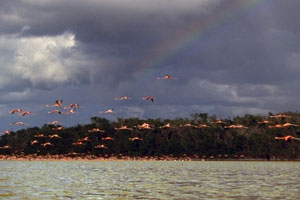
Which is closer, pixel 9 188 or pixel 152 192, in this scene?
pixel 152 192

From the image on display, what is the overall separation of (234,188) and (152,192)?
8311 mm

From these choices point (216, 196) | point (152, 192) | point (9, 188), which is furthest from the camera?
point (9, 188)

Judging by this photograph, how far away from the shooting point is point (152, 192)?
41.8m

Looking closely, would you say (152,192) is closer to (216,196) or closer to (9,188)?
(216,196)

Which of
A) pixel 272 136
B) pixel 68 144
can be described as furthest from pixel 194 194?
pixel 68 144

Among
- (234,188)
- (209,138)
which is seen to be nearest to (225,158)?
(209,138)

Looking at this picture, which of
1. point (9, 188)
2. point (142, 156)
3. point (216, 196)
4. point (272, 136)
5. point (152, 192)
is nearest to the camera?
point (216, 196)

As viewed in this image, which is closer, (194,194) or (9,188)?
(194,194)

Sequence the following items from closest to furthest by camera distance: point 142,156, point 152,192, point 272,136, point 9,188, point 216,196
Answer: point 216,196, point 152,192, point 9,188, point 272,136, point 142,156

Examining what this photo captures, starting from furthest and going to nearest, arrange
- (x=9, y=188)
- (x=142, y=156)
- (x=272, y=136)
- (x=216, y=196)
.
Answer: (x=142, y=156)
(x=272, y=136)
(x=9, y=188)
(x=216, y=196)

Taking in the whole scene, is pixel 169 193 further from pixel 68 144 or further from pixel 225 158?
pixel 68 144

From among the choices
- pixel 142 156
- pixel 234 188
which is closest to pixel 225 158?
pixel 142 156

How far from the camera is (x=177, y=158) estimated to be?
186 metres

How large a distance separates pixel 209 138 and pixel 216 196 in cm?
14621
